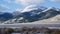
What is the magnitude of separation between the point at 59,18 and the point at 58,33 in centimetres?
14523

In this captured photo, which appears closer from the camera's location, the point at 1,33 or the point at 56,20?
the point at 1,33

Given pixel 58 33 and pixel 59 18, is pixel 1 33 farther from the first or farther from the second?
pixel 59 18

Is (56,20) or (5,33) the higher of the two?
(56,20)

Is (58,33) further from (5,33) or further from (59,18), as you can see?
(59,18)

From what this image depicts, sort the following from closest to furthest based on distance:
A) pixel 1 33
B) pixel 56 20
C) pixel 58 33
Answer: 1. pixel 58 33
2. pixel 1 33
3. pixel 56 20

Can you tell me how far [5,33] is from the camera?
41.3 meters

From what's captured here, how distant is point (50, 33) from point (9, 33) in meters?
7.96

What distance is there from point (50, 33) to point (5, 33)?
8.43m

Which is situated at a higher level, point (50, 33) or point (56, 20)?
point (56, 20)

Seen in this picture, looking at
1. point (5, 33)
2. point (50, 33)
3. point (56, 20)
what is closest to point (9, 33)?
point (5, 33)

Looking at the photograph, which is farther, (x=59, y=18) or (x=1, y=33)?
(x=59, y=18)

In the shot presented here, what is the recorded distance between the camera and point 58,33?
120ft

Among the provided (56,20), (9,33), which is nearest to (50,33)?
(9,33)

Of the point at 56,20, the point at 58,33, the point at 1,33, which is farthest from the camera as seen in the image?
the point at 56,20
